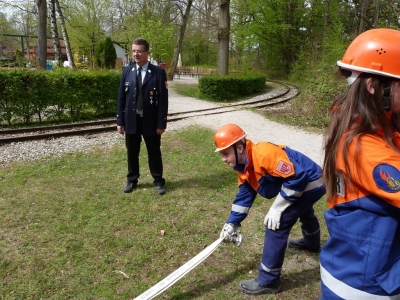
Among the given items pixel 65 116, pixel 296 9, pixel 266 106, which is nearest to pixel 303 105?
pixel 266 106

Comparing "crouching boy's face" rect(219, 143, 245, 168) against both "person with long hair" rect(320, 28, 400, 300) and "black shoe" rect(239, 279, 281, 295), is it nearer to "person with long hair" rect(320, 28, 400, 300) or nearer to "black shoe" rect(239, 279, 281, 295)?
"black shoe" rect(239, 279, 281, 295)

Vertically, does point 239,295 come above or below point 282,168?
below

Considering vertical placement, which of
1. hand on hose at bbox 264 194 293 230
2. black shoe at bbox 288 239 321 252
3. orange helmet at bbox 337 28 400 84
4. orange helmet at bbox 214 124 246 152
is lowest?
black shoe at bbox 288 239 321 252

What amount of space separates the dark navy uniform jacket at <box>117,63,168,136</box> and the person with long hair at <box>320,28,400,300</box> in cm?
362

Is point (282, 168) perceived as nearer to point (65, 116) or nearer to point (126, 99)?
point (126, 99)

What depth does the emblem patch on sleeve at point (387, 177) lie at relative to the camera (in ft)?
3.98

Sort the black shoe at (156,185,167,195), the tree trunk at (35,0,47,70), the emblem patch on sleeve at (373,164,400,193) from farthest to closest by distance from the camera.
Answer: the tree trunk at (35,0,47,70), the black shoe at (156,185,167,195), the emblem patch on sleeve at (373,164,400,193)

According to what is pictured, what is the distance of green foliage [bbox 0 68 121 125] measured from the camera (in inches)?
355

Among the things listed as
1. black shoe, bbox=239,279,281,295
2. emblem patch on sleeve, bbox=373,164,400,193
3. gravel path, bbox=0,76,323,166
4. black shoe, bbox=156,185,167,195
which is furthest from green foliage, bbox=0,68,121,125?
emblem patch on sleeve, bbox=373,164,400,193

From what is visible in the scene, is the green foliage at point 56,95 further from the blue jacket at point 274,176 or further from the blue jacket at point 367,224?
the blue jacket at point 367,224

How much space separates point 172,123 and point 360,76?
9.04 meters

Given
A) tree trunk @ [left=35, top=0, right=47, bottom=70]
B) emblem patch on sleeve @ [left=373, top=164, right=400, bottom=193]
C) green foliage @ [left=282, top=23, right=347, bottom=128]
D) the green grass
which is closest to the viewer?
emblem patch on sleeve @ [left=373, top=164, right=400, bottom=193]

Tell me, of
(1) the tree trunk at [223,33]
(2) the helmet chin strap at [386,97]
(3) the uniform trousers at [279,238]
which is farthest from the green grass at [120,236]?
(1) the tree trunk at [223,33]

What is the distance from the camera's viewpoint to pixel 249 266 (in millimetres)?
3432
